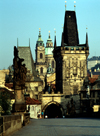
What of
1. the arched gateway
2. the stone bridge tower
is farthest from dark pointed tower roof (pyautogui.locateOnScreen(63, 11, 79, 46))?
the arched gateway

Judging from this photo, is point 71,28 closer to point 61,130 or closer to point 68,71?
point 68,71

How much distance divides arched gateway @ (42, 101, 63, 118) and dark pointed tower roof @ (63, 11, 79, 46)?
61.1ft

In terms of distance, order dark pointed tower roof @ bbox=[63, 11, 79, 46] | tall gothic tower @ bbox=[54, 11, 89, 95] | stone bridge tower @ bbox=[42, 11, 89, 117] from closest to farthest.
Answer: stone bridge tower @ bbox=[42, 11, 89, 117]
tall gothic tower @ bbox=[54, 11, 89, 95]
dark pointed tower roof @ bbox=[63, 11, 79, 46]

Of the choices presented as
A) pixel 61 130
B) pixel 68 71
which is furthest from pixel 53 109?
pixel 61 130

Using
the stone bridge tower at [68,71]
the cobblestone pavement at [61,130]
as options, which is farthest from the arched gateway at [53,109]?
the cobblestone pavement at [61,130]

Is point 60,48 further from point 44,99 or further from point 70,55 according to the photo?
point 44,99

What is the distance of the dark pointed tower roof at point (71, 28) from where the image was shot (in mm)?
127938

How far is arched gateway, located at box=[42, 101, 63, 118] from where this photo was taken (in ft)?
391

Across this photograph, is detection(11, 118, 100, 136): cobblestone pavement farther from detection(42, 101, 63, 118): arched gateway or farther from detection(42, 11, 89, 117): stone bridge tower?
detection(42, 11, 89, 117): stone bridge tower

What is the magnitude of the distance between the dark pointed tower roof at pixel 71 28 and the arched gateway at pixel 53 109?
61.1 ft

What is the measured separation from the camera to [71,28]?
420 ft

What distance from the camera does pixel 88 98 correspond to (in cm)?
11625

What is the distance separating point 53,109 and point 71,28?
2401cm

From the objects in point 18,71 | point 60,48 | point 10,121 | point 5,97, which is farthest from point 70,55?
point 10,121
